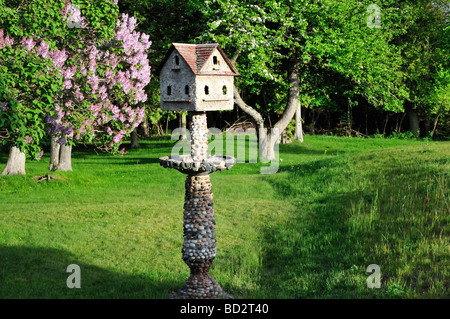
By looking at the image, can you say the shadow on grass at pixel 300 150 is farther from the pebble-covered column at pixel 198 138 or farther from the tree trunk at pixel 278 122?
the pebble-covered column at pixel 198 138

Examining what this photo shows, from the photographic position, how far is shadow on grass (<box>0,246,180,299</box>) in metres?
12.5

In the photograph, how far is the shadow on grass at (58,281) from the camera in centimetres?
1246

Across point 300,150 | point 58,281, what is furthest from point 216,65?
point 300,150

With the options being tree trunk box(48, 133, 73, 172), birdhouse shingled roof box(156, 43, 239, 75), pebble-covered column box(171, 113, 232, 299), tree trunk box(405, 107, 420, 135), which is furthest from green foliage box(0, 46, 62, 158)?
tree trunk box(405, 107, 420, 135)

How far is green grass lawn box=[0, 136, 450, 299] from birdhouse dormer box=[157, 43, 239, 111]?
4.55 metres

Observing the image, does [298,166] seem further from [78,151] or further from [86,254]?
[78,151]

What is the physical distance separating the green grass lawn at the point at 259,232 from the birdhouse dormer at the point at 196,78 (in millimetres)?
4554

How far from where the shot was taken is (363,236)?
49.5 feet

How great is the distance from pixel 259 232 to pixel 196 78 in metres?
7.87

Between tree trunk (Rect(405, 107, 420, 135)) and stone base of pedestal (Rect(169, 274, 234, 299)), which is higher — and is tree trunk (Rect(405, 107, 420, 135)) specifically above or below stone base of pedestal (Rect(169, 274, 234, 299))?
above

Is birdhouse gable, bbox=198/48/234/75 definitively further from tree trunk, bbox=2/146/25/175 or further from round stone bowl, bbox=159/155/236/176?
tree trunk, bbox=2/146/25/175

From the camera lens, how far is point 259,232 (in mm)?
17453

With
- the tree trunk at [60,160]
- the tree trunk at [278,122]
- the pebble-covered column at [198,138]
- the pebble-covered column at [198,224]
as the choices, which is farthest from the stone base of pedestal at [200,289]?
the tree trunk at [278,122]

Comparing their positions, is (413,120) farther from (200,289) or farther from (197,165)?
(197,165)
